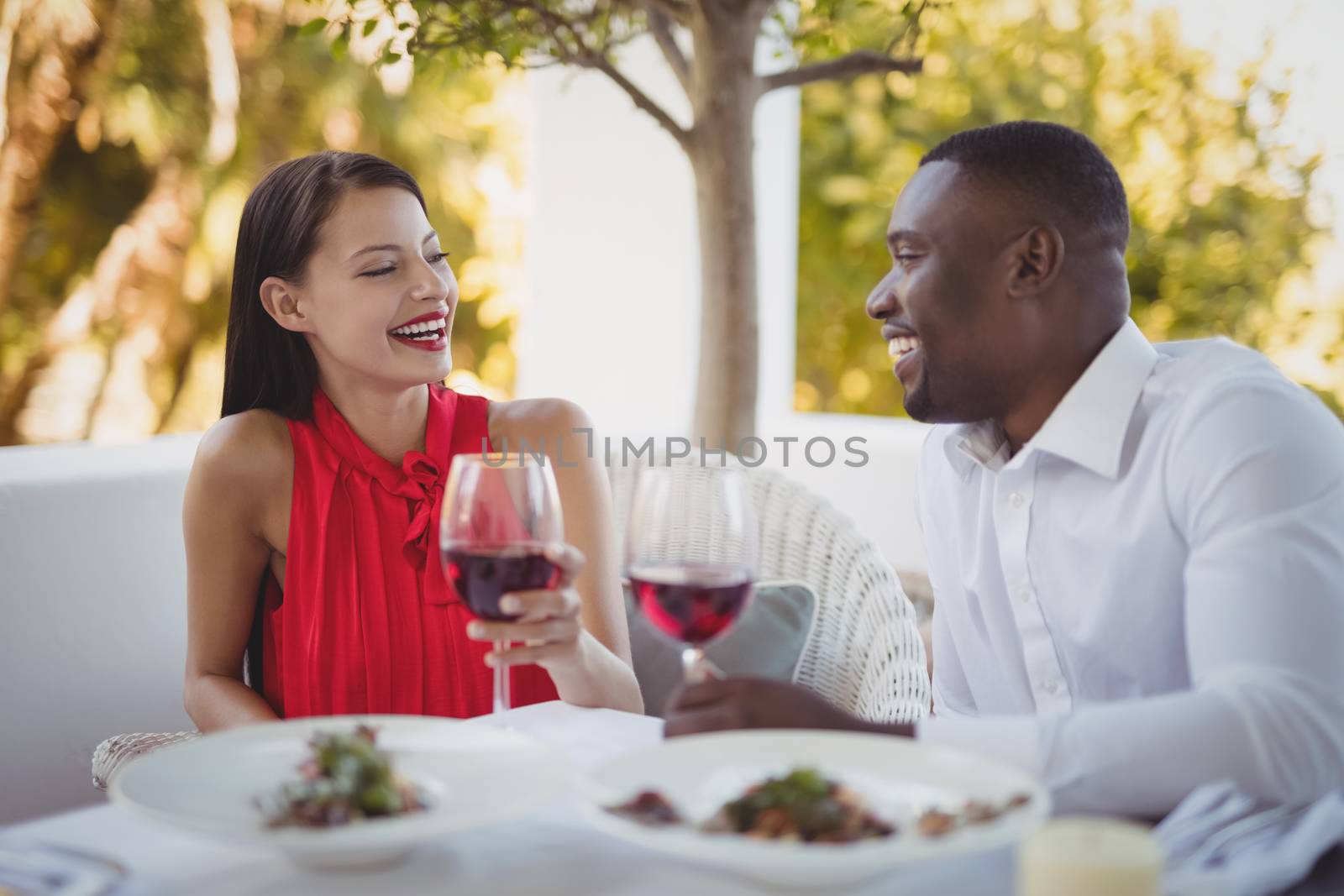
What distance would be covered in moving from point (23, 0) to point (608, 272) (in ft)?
15.5

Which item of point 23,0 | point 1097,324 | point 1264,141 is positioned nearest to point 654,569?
point 1097,324

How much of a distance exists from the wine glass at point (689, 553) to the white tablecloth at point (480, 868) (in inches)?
8.2

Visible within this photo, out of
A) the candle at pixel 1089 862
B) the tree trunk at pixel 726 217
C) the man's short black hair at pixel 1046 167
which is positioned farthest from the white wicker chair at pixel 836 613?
the candle at pixel 1089 862

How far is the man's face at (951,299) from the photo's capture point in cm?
175

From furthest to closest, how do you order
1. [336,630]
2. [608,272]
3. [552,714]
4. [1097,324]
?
[608,272] < [336,630] < [1097,324] < [552,714]

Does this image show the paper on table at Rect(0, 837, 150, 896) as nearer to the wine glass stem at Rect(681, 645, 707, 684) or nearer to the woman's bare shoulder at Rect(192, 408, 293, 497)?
the wine glass stem at Rect(681, 645, 707, 684)

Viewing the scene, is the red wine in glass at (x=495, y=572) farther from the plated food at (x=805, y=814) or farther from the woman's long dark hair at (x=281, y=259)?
the woman's long dark hair at (x=281, y=259)

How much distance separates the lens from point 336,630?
7.15 feet

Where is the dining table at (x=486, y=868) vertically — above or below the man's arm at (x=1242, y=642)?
below

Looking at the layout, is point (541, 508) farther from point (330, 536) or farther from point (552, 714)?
point (330, 536)

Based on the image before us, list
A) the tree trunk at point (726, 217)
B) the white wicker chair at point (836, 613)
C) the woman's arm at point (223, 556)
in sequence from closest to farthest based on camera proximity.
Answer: the white wicker chair at point (836, 613)
the woman's arm at point (223, 556)
the tree trunk at point (726, 217)

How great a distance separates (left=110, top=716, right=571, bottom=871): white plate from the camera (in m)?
1.05

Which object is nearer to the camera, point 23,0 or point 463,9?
point 463,9

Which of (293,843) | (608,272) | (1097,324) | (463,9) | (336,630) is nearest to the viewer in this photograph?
(293,843)
